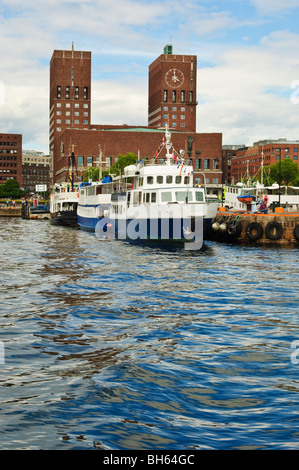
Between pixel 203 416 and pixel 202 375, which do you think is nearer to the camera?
pixel 203 416

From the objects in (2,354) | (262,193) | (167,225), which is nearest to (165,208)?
(167,225)

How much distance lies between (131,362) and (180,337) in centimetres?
273

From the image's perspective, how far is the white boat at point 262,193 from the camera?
249 feet

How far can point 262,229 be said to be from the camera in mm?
53875

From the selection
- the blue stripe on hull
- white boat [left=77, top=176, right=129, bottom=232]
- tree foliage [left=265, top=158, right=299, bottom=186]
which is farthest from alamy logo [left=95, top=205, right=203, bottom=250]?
tree foliage [left=265, top=158, right=299, bottom=186]

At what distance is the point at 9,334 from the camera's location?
16.0 metres

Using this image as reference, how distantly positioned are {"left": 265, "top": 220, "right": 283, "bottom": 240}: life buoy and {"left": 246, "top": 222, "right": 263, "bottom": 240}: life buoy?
0.58m

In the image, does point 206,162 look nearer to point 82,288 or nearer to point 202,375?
point 82,288

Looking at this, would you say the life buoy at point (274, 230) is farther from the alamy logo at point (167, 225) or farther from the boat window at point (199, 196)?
the alamy logo at point (167, 225)

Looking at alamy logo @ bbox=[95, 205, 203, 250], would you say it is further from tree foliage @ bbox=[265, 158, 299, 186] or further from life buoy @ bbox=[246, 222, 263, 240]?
tree foliage @ bbox=[265, 158, 299, 186]

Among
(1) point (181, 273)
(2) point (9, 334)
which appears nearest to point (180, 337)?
(2) point (9, 334)

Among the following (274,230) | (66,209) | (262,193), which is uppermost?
(262,193)

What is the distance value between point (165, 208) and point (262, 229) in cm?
1216

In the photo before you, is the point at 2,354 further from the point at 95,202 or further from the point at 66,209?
the point at 66,209
